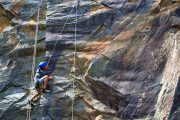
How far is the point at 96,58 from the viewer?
15.2 m

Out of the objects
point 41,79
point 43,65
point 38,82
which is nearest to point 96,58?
point 43,65

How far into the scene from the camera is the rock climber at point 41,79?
50.3ft

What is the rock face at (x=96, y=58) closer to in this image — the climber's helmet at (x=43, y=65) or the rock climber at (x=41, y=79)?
the rock climber at (x=41, y=79)

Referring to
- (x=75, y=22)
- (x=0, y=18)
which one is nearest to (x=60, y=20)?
(x=75, y=22)

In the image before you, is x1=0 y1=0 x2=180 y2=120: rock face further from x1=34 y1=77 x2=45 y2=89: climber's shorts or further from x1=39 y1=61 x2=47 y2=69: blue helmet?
x1=39 y1=61 x2=47 y2=69: blue helmet

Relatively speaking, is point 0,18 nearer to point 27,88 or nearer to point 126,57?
point 27,88

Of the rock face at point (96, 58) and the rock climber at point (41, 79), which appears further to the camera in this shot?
the rock climber at point (41, 79)

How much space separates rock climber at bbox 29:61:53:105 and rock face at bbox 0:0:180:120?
0.89 ft

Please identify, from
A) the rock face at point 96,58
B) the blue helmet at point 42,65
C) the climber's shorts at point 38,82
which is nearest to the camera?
the rock face at point 96,58

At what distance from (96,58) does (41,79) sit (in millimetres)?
2124

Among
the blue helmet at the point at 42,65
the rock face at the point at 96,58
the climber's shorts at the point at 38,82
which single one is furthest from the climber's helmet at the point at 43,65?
the rock face at the point at 96,58

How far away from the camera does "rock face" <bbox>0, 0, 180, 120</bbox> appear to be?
1384 centimetres

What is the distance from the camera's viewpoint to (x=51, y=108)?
609 inches

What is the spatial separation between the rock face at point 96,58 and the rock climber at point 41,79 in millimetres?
271
